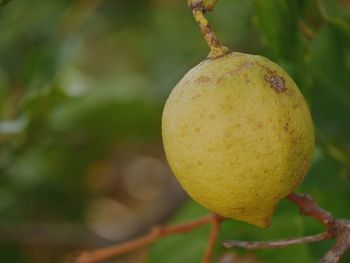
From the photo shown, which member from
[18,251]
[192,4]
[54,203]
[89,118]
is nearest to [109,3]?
[89,118]

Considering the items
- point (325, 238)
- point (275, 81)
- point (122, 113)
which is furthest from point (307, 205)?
point (122, 113)

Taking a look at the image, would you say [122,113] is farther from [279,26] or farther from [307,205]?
[307,205]

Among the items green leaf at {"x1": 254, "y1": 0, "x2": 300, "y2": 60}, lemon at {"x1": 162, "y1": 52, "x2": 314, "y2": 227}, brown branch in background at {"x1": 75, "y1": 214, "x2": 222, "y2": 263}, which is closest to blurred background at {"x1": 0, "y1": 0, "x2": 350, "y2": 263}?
green leaf at {"x1": 254, "y1": 0, "x2": 300, "y2": 60}

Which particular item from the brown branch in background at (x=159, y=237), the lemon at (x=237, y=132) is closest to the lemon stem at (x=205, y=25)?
the lemon at (x=237, y=132)

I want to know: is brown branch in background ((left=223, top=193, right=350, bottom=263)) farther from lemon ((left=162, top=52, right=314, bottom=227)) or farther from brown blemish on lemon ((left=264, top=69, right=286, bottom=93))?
brown blemish on lemon ((left=264, top=69, right=286, bottom=93))

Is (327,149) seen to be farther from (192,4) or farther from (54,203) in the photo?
(54,203)

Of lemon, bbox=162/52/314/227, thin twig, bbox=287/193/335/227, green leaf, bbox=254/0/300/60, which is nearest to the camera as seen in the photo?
lemon, bbox=162/52/314/227

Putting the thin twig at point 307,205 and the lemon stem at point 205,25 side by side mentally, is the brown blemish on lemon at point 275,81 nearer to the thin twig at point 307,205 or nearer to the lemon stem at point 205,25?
the lemon stem at point 205,25
